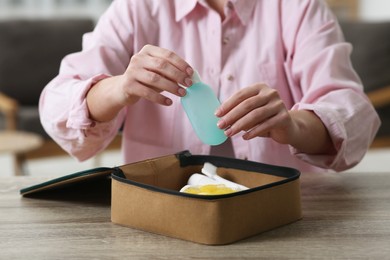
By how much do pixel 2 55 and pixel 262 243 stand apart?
364cm

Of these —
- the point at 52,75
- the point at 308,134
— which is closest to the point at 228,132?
the point at 308,134

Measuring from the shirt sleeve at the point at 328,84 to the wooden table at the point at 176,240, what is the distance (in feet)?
0.50

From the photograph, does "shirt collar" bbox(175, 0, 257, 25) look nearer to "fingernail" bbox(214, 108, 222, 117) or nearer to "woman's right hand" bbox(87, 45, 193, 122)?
"woman's right hand" bbox(87, 45, 193, 122)

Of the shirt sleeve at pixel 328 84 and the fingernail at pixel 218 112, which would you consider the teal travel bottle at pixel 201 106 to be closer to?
the fingernail at pixel 218 112

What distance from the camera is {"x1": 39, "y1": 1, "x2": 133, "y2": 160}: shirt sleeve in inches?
55.5

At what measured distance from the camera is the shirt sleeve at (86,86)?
1.41 m

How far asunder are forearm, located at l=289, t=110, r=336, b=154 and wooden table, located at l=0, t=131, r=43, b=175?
2328mm

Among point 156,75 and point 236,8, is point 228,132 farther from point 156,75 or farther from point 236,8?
point 236,8

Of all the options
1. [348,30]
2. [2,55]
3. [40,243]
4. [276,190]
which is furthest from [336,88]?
[2,55]

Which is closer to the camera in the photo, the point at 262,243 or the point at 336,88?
the point at 262,243

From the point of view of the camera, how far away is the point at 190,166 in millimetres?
1236

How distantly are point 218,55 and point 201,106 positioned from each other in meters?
0.48

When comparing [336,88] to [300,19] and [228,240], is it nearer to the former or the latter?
[300,19]

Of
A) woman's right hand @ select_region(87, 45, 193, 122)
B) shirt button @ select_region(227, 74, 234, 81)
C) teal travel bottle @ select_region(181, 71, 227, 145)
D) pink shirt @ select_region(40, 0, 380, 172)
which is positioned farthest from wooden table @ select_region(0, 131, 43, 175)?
teal travel bottle @ select_region(181, 71, 227, 145)
